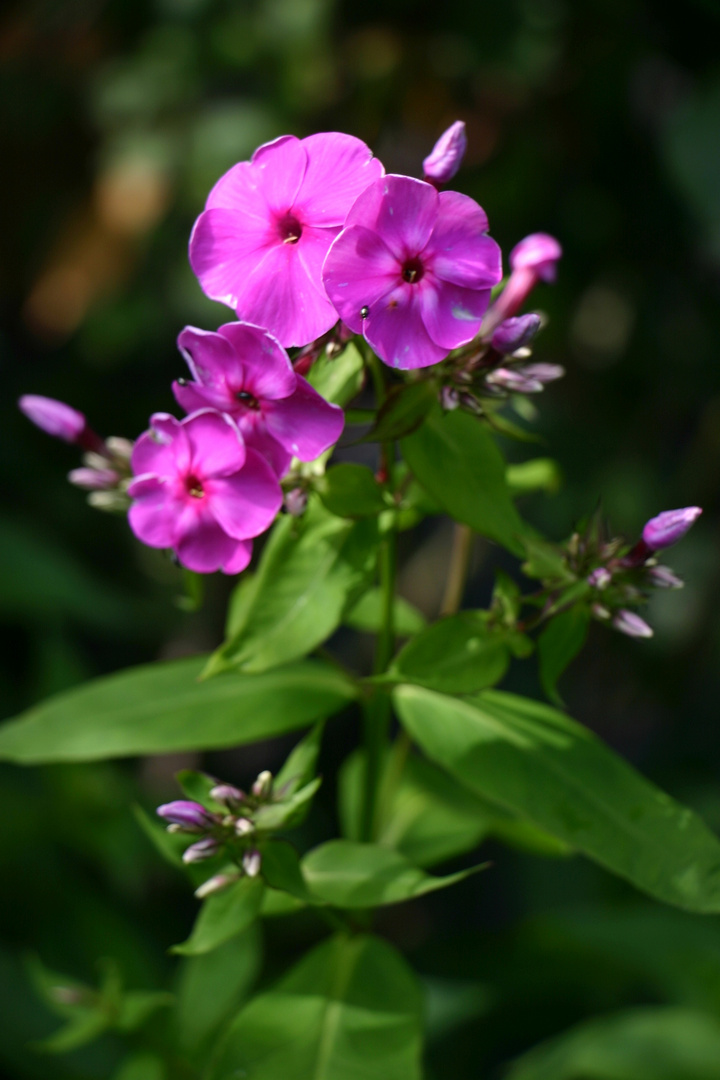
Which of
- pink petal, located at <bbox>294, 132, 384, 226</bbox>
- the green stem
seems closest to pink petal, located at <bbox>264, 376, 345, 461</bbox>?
pink petal, located at <bbox>294, 132, 384, 226</bbox>

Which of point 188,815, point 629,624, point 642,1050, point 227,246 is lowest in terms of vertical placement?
point 642,1050

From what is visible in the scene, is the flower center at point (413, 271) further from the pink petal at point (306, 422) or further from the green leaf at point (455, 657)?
the green leaf at point (455, 657)

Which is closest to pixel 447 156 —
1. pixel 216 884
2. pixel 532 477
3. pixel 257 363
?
pixel 257 363

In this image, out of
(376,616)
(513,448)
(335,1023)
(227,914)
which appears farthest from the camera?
(513,448)

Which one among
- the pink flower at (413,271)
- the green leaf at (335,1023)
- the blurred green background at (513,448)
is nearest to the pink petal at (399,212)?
the pink flower at (413,271)

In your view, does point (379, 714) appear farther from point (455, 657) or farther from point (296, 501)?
point (296, 501)

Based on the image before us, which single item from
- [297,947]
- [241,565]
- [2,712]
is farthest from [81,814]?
[241,565]

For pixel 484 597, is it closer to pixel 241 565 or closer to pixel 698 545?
pixel 698 545

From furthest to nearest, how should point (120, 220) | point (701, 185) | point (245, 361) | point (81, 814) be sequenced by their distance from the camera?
point (120, 220), point (81, 814), point (701, 185), point (245, 361)
